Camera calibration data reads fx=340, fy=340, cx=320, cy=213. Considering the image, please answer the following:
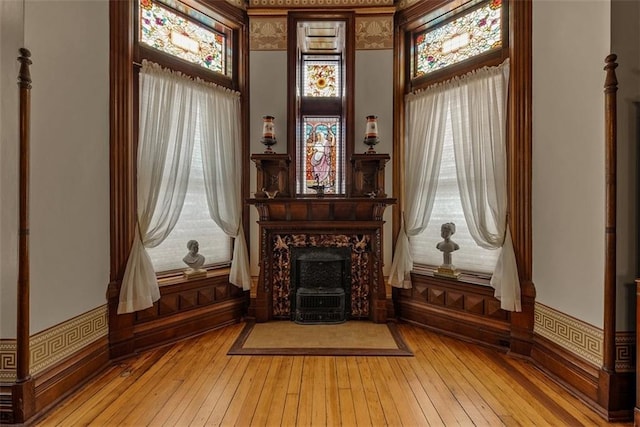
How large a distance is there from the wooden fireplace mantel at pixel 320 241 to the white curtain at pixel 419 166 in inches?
10.4

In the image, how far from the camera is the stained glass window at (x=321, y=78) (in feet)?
13.9

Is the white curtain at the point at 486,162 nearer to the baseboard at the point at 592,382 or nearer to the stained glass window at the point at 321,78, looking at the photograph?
the baseboard at the point at 592,382

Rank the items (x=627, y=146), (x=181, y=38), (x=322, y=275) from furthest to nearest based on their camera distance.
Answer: (x=322, y=275)
(x=181, y=38)
(x=627, y=146)

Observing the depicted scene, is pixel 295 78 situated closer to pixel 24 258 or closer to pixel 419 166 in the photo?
pixel 419 166

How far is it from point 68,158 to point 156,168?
80cm

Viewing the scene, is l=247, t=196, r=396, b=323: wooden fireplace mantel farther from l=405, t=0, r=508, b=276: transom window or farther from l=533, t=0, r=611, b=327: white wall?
l=533, t=0, r=611, b=327: white wall

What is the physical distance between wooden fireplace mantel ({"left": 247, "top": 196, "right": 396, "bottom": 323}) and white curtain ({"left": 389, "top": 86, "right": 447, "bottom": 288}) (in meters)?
0.27

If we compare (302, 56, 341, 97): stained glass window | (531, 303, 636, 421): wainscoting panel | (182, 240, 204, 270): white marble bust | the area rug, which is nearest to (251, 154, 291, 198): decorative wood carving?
(182, 240, 204, 270): white marble bust

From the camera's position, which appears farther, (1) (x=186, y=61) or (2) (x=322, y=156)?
(2) (x=322, y=156)

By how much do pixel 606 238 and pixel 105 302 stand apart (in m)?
3.77

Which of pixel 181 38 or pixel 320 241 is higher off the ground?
pixel 181 38

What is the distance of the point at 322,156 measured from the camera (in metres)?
4.17

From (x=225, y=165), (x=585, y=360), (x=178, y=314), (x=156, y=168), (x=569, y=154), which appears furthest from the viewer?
(x=225, y=165)

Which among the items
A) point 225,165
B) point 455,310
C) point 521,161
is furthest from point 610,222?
point 225,165
